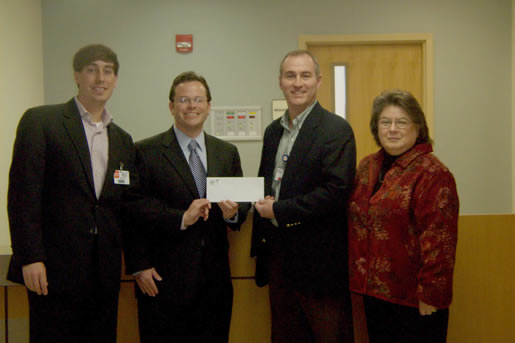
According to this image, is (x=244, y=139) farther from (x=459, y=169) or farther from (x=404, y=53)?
(x=459, y=169)

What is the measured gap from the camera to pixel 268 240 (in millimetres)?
2070

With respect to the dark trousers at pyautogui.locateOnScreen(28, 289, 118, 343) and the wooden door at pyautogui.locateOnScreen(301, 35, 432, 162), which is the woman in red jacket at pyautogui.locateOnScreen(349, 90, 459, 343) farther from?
the wooden door at pyautogui.locateOnScreen(301, 35, 432, 162)

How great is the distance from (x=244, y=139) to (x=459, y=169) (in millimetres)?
2098

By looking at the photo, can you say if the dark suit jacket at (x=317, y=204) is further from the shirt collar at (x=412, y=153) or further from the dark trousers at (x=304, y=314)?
the shirt collar at (x=412, y=153)

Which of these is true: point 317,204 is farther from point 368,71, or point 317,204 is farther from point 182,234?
point 368,71

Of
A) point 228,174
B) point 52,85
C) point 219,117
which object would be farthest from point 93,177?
point 52,85

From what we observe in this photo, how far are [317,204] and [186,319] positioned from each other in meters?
0.79

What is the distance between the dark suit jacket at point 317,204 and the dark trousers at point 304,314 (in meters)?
0.06

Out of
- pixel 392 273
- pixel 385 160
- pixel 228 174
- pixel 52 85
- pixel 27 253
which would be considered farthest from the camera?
pixel 52 85

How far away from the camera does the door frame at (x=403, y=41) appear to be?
420 cm

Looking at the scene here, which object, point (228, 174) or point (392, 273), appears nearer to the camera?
point (392, 273)

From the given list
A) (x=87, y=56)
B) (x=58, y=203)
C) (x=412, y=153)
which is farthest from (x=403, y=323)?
(x=87, y=56)

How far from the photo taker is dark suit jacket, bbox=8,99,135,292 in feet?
5.54

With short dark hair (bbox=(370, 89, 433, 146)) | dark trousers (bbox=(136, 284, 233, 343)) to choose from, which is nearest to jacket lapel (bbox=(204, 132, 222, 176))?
dark trousers (bbox=(136, 284, 233, 343))
